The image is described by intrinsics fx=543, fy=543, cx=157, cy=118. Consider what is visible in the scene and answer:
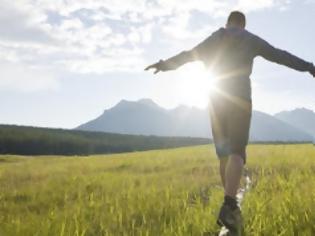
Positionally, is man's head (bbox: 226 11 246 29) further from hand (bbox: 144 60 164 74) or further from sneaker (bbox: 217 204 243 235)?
sneaker (bbox: 217 204 243 235)

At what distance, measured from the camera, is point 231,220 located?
567 cm

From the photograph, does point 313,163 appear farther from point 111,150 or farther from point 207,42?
point 111,150

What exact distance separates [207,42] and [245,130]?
130 centimetres

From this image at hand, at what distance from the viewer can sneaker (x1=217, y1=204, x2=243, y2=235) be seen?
5.59 meters

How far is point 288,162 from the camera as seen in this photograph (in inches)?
598

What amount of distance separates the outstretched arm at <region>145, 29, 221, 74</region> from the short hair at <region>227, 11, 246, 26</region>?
8.5 inches

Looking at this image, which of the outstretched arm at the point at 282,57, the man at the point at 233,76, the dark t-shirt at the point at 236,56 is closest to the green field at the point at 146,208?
the man at the point at 233,76

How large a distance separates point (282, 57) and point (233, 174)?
1.69 meters

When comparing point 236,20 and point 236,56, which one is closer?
point 236,56

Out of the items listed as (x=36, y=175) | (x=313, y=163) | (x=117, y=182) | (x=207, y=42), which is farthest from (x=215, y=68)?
(x=36, y=175)

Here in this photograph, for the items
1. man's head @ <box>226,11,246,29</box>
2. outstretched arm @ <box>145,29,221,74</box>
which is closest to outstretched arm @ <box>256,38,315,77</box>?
man's head @ <box>226,11,246,29</box>

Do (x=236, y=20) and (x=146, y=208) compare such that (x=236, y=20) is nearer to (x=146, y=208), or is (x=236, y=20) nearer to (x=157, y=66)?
(x=157, y=66)

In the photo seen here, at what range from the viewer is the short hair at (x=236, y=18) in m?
6.96

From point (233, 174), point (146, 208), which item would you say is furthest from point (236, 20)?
point (146, 208)
